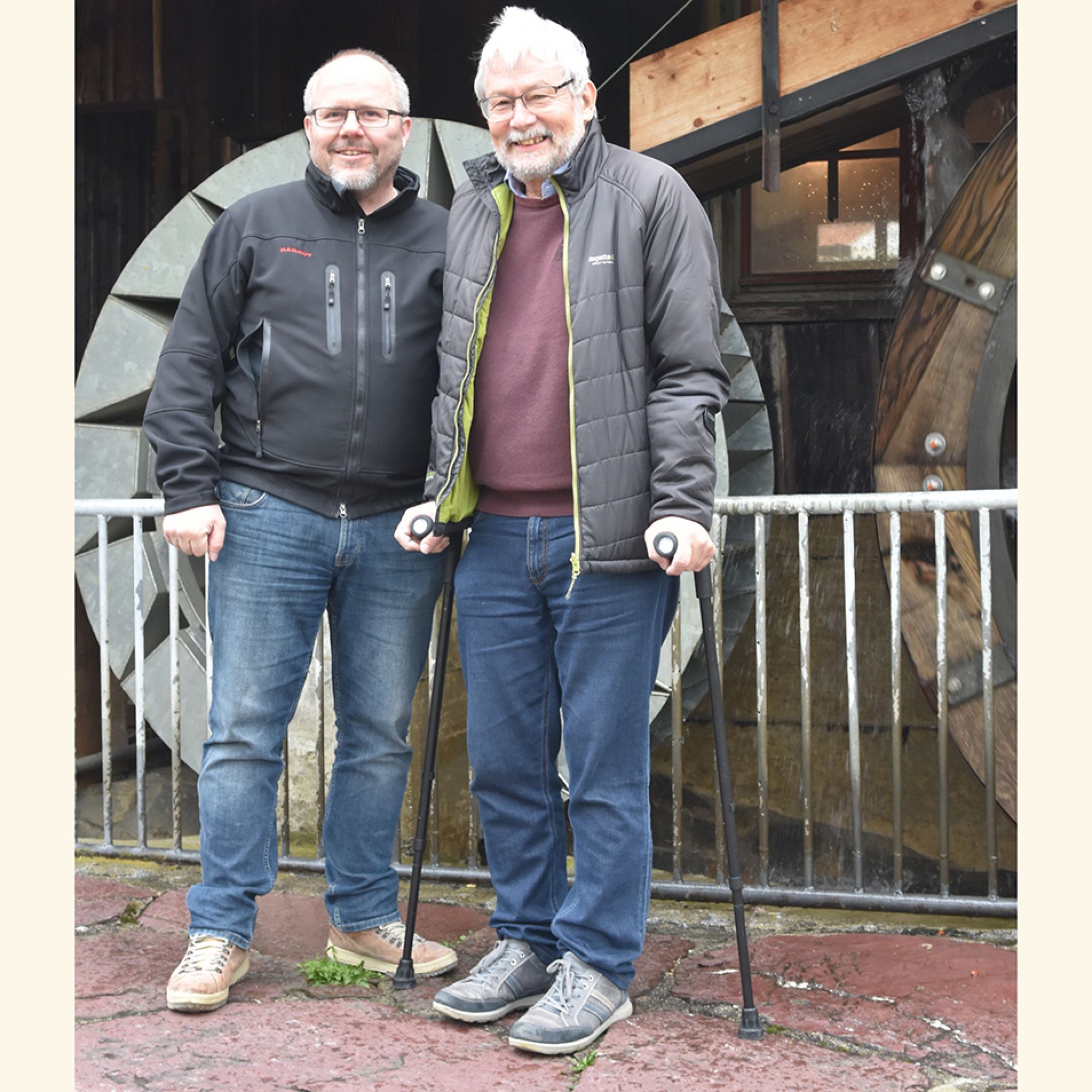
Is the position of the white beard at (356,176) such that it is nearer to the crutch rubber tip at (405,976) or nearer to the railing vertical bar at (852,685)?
the railing vertical bar at (852,685)

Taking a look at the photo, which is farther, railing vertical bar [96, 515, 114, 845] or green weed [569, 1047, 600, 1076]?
railing vertical bar [96, 515, 114, 845]

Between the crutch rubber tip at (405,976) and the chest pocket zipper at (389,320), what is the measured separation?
4.28 feet

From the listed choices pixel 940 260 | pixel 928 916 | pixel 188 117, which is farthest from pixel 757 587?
pixel 188 117

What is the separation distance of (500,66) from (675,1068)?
1.91 metres

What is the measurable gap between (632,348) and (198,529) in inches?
37.6

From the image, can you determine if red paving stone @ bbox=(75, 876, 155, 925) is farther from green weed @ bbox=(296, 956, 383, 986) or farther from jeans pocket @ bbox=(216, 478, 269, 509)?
jeans pocket @ bbox=(216, 478, 269, 509)

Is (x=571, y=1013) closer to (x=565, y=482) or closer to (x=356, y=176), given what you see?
(x=565, y=482)

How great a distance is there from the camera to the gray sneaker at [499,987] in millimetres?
2656

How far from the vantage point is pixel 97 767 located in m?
6.48

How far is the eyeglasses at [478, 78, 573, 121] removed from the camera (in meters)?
2.54

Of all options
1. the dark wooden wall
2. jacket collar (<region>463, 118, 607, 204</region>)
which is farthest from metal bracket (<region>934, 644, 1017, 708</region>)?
the dark wooden wall

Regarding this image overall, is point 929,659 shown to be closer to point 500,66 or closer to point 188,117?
point 500,66

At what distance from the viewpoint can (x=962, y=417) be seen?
4855 mm

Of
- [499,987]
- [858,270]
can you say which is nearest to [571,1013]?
[499,987]
